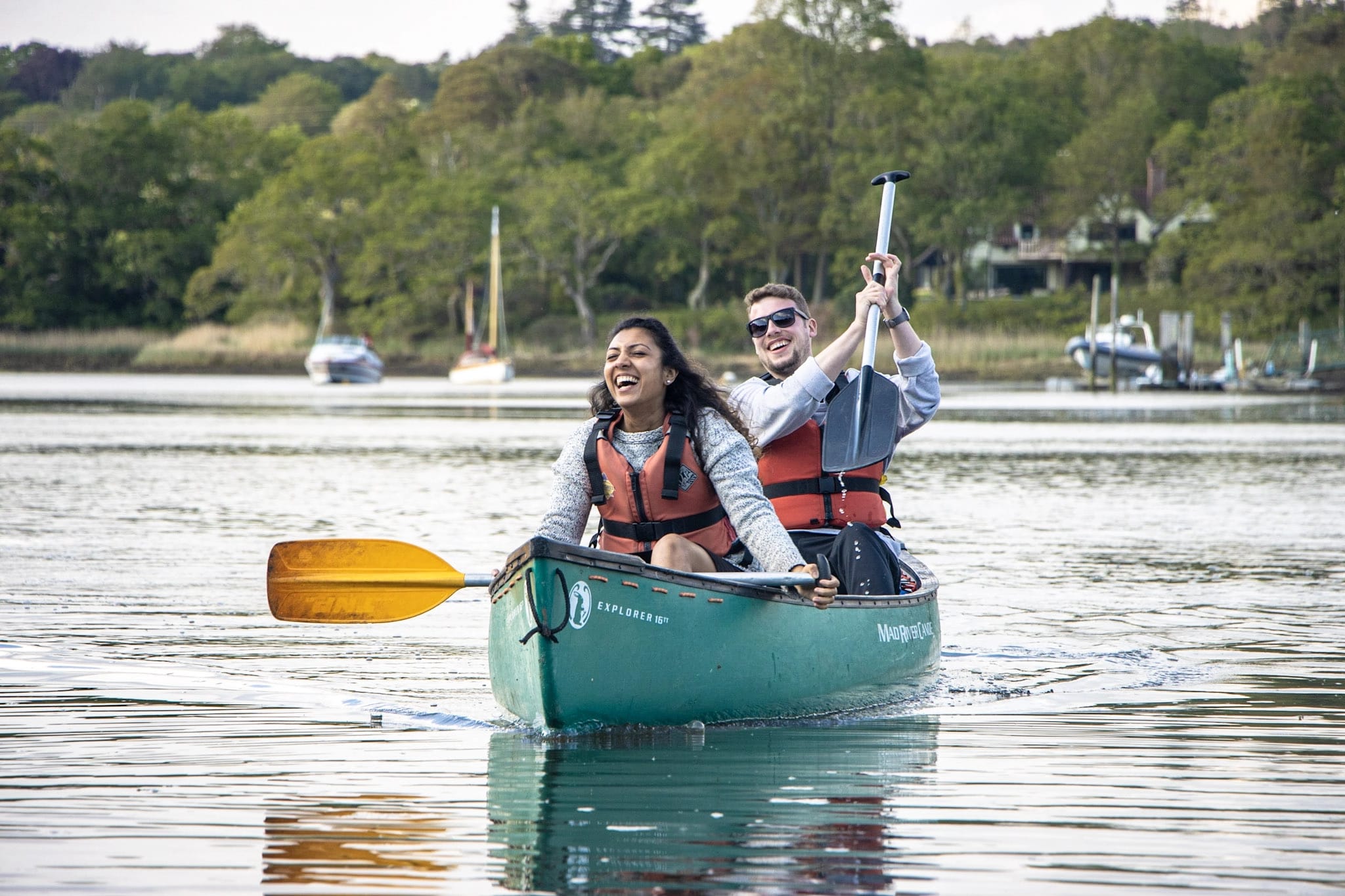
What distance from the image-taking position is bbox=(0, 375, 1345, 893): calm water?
4.34m

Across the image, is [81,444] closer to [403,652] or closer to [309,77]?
Answer: [403,652]

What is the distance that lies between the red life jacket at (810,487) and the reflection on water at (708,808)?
0.89m

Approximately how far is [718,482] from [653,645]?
23.2 inches

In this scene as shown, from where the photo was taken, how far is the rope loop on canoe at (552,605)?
18.1 ft

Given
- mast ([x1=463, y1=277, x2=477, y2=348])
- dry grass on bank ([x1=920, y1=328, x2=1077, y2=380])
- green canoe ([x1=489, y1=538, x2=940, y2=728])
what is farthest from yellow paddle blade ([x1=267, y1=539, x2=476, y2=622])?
mast ([x1=463, y1=277, x2=477, y2=348])

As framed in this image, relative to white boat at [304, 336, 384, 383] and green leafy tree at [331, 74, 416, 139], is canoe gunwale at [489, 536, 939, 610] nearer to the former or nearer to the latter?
white boat at [304, 336, 384, 383]

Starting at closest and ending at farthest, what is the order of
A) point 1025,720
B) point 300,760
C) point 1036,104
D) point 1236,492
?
point 300,760 < point 1025,720 < point 1236,492 < point 1036,104

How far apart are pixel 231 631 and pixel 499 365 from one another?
45.8m

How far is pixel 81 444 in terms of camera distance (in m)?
22.6

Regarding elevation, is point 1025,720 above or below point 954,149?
below

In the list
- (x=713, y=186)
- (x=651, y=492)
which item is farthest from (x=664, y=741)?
(x=713, y=186)

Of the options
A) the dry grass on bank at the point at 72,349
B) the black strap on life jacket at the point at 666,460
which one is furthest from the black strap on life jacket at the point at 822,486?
the dry grass on bank at the point at 72,349

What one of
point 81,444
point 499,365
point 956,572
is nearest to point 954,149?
point 499,365

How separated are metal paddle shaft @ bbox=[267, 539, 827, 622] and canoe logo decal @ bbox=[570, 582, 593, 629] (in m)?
1.04
